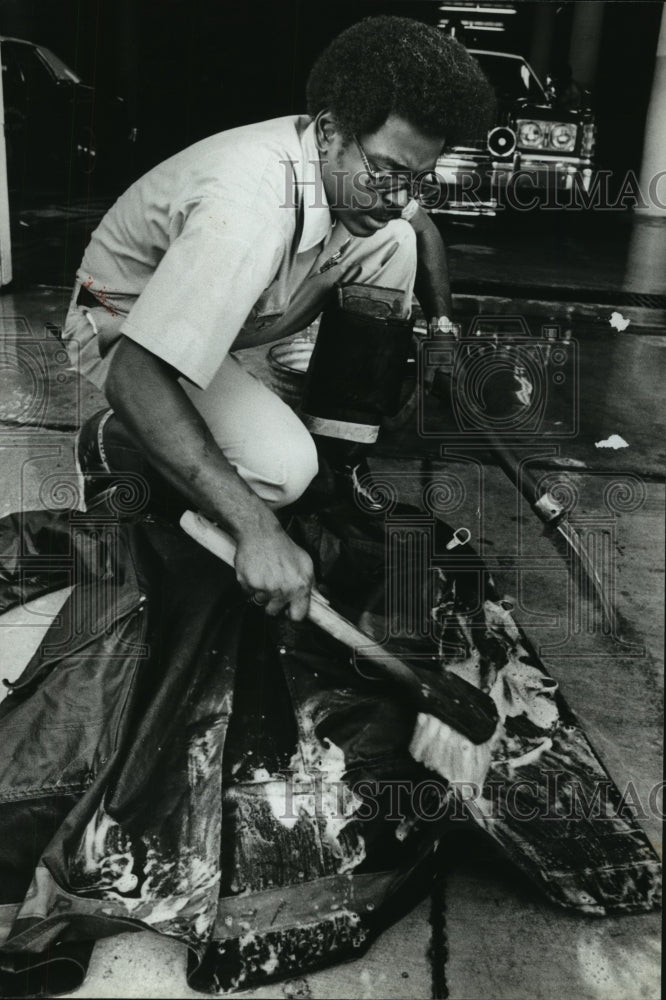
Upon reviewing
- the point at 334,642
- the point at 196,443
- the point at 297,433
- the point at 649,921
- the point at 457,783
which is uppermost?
the point at 196,443

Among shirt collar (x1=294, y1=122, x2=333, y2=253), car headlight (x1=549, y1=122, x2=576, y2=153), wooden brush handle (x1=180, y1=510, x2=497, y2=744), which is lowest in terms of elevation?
wooden brush handle (x1=180, y1=510, x2=497, y2=744)

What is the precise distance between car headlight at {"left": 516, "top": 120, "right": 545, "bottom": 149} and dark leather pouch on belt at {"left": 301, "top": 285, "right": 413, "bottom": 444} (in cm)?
502

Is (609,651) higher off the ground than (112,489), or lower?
lower

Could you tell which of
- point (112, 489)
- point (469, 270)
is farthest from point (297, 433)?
point (469, 270)

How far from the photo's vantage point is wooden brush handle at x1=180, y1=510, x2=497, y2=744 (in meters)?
1.51

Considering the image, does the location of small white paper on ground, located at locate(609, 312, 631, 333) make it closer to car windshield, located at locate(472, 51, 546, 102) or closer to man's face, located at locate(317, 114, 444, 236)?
man's face, located at locate(317, 114, 444, 236)

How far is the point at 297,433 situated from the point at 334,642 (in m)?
0.47

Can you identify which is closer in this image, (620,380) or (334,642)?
(334,642)

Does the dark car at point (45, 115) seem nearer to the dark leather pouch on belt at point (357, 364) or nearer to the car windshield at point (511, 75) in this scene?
the car windshield at point (511, 75)

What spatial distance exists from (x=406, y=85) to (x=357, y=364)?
74cm

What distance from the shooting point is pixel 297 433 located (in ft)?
6.29

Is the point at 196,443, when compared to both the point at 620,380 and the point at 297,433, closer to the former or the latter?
the point at 297,433

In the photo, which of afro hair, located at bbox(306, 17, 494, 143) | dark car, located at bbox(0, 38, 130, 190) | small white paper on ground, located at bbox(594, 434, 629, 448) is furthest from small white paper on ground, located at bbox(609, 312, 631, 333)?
Result: dark car, located at bbox(0, 38, 130, 190)

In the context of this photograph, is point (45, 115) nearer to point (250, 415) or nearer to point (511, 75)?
point (511, 75)
